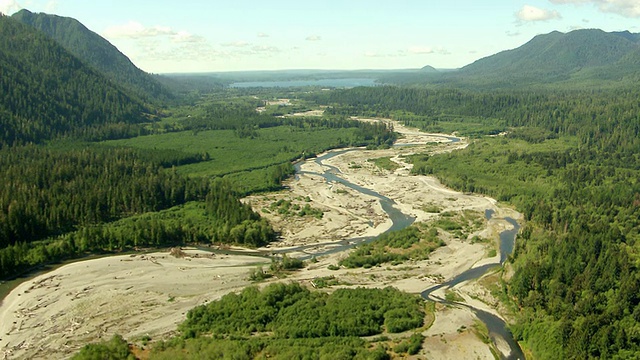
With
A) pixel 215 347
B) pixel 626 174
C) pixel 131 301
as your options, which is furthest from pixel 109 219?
pixel 626 174

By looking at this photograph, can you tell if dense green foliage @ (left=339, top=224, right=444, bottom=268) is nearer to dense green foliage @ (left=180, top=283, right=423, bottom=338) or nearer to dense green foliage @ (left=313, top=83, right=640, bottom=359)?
dense green foliage @ (left=313, top=83, right=640, bottom=359)

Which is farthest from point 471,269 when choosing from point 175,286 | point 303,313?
point 175,286

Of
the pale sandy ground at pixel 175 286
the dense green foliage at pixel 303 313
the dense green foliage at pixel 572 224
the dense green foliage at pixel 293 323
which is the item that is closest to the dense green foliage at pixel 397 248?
the pale sandy ground at pixel 175 286

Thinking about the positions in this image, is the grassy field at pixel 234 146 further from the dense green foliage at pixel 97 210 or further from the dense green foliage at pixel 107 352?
the dense green foliage at pixel 107 352

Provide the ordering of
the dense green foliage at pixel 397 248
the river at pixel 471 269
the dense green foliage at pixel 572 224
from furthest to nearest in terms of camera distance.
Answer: the dense green foliage at pixel 397 248 < the river at pixel 471 269 < the dense green foliage at pixel 572 224

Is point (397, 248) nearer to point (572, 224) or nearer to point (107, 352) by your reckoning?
point (572, 224)

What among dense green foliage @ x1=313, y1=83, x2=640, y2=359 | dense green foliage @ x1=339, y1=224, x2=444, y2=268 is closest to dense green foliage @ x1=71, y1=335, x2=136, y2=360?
dense green foliage @ x1=339, y1=224, x2=444, y2=268

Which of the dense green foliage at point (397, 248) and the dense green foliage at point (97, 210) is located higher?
the dense green foliage at point (97, 210)
